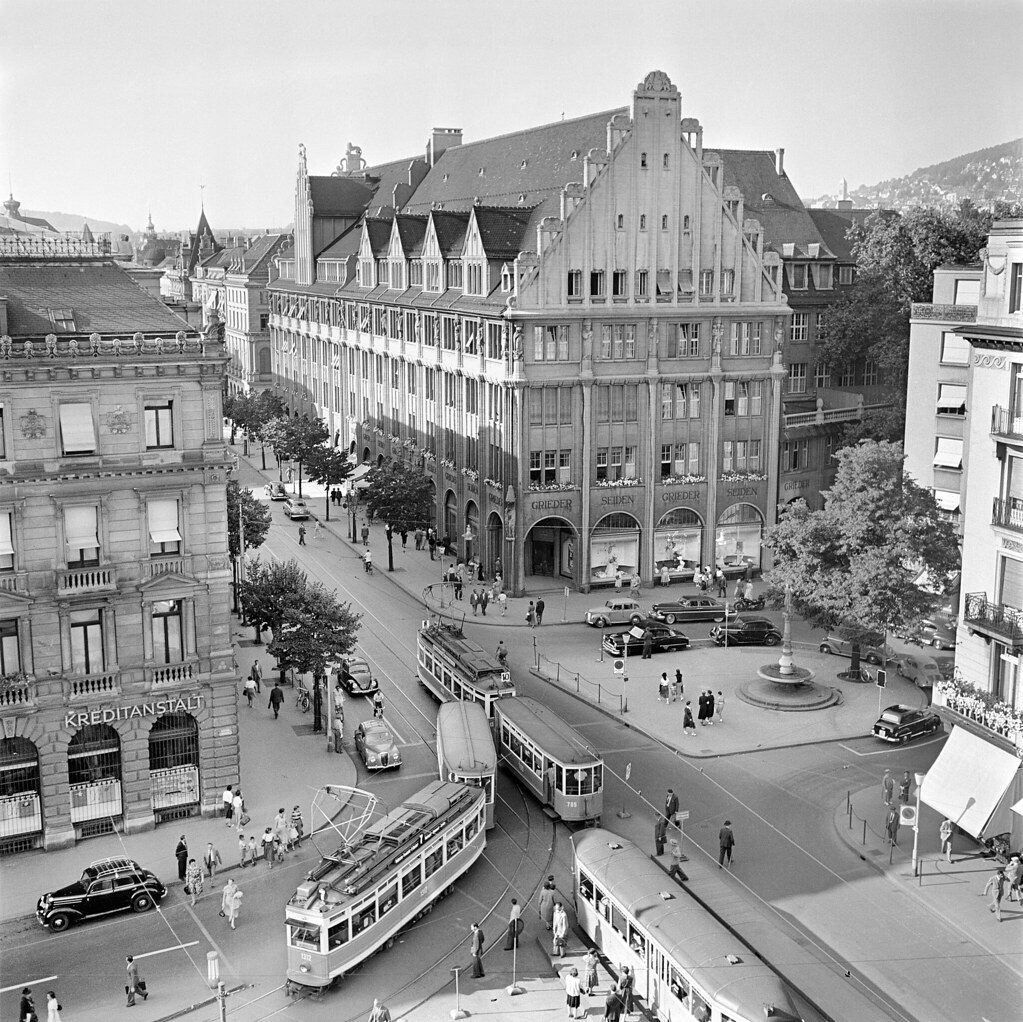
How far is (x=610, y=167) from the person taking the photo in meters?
79.9

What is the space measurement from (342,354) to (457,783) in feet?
269

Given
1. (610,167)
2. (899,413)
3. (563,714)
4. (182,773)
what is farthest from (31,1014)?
(899,413)

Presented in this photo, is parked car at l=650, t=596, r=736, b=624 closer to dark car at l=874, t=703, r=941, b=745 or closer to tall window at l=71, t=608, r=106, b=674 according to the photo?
dark car at l=874, t=703, r=941, b=745

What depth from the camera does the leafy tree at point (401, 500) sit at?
8938cm

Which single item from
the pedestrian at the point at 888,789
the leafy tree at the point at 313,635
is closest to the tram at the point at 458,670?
the leafy tree at the point at 313,635

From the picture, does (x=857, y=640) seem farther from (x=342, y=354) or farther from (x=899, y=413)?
(x=342, y=354)

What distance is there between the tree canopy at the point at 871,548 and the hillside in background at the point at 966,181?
40.9 ft

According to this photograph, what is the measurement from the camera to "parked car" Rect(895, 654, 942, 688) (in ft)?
204

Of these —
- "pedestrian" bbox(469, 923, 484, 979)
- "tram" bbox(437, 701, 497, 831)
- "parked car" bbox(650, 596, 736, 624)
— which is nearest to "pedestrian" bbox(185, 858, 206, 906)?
"tram" bbox(437, 701, 497, 831)

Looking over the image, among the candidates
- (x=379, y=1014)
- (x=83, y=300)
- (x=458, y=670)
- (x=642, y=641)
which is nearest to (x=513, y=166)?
(x=642, y=641)

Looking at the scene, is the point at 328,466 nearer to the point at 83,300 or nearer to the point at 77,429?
the point at 83,300

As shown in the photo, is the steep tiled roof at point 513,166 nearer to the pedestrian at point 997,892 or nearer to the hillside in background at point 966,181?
the hillside in background at point 966,181

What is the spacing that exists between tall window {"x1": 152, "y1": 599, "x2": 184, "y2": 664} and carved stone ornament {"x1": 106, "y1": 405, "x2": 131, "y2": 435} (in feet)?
20.6

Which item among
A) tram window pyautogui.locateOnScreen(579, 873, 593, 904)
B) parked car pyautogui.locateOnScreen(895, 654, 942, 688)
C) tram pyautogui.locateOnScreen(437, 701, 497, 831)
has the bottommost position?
parked car pyautogui.locateOnScreen(895, 654, 942, 688)
